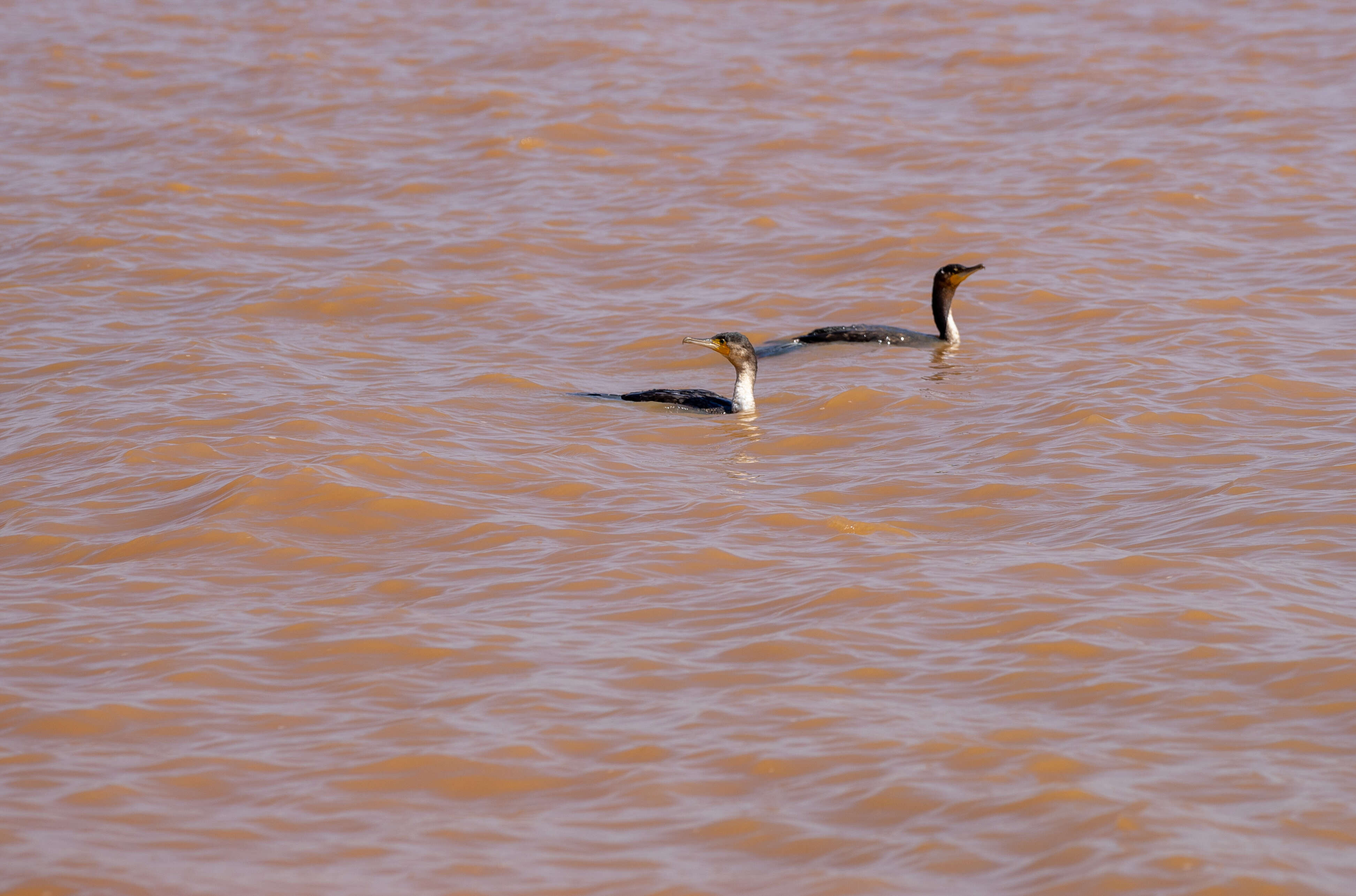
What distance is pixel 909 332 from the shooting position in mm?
12859

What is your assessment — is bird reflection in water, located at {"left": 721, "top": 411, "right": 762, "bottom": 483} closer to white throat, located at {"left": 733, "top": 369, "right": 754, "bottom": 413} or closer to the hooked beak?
white throat, located at {"left": 733, "top": 369, "right": 754, "bottom": 413}

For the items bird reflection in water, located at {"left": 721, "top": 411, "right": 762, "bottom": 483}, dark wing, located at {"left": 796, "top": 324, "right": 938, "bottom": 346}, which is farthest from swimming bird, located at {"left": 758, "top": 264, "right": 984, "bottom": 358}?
bird reflection in water, located at {"left": 721, "top": 411, "right": 762, "bottom": 483}

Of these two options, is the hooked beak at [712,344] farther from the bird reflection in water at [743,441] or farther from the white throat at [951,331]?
the white throat at [951,331]

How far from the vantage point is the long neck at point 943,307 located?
12.9 metres

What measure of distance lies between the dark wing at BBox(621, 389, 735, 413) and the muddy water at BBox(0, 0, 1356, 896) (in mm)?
127

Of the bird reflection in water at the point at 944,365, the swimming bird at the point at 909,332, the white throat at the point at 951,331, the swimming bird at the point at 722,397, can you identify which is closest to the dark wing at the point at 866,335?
the swimming bird at the point at 909,332

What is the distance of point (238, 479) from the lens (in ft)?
30.3

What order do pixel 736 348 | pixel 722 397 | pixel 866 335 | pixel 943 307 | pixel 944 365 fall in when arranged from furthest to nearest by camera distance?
pixel 943 307 → pixel 866 335 → pixel 944 365 → pixel 722 397 → pixel 736 348

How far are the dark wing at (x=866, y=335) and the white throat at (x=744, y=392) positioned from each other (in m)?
1.44

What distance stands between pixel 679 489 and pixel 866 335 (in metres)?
3.49

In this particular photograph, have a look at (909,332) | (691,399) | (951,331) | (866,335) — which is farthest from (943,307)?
(691,399)

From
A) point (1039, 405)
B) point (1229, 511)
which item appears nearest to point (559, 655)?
point (1229, 511)

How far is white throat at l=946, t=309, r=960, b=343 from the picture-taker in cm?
1279

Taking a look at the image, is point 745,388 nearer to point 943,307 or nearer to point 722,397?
point 722,397
